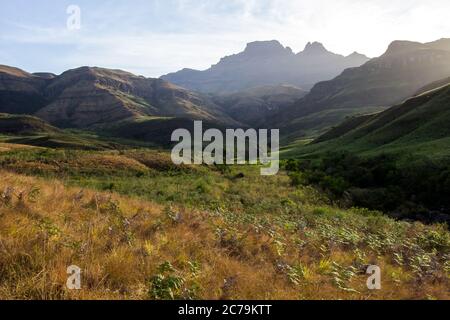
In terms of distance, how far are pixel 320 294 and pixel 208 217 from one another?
6476 mm

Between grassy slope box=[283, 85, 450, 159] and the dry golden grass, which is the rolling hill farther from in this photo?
the dry golden grass

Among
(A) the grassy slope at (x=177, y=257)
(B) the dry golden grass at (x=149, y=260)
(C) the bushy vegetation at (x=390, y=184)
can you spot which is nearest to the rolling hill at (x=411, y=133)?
(C) the bushy vegetation at (x=390, y=184)

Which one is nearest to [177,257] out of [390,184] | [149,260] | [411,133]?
[149,260]

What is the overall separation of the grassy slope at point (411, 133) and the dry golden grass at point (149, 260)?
28917 millimetres

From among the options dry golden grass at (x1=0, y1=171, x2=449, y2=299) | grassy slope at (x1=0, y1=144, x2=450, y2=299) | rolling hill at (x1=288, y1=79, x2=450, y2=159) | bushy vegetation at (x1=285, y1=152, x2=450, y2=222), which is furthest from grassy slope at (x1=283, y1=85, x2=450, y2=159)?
dry golden grass at (x1=0, y1=171, x2=449, y2=299)

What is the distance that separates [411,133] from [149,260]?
47.4 meters

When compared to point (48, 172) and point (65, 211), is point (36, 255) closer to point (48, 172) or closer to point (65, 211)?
point (65, 211)

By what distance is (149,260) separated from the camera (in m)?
6.83

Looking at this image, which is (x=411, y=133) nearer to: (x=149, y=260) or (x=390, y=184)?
(x=390, y=184)

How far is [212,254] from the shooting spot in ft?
25.8

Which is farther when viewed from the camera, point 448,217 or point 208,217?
point 448,217

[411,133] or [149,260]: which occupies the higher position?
[411,133]

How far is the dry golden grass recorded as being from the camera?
227 inches
